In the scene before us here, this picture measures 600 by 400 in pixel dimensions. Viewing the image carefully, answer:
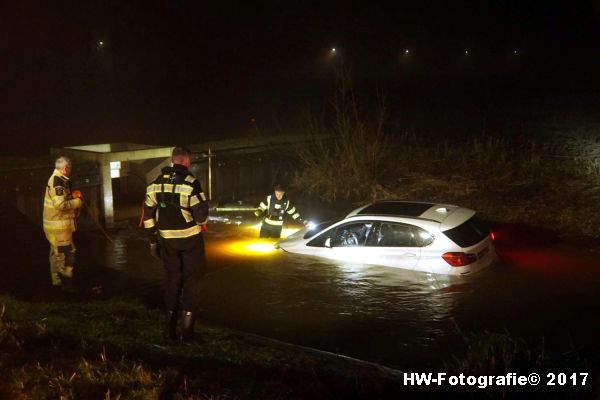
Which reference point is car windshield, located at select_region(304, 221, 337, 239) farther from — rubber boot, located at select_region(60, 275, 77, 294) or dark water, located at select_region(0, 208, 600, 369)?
rubber boot, located at select_region(60, 275, 77, 294)

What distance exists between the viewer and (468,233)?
8.98 metres

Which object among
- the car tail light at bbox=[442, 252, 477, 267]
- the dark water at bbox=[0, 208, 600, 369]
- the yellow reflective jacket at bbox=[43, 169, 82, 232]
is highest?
the yellow reflective jacket at bbox=[43, 169, 82, 232]

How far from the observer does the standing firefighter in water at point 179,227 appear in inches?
257

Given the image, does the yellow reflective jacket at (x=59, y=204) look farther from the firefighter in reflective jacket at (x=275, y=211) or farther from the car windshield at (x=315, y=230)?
the firefighter in reflective jacket at (x=275, y=211)

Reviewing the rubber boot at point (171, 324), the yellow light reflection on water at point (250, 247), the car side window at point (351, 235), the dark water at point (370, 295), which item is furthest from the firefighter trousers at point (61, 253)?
the car side window at point (351, 235)

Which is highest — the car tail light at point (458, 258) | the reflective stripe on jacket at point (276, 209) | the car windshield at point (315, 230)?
the reflective stripe on jacket at point (276, 209)

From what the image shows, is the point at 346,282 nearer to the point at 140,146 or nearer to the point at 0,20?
the point at 140,146

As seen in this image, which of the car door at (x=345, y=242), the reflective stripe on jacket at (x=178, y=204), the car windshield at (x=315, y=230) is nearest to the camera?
the reflective stripe on jacket at (x=178, y=204)

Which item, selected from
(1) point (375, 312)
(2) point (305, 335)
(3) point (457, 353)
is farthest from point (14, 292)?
(3) point (457, 353)

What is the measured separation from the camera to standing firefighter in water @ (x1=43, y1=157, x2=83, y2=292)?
839cm

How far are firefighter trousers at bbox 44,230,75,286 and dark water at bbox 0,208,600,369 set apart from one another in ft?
1.15

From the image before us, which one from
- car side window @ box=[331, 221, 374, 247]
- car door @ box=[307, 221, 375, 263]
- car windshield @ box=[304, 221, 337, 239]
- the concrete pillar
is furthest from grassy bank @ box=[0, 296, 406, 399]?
the concrete pillar

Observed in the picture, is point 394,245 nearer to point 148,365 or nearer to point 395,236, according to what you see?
point 395,236

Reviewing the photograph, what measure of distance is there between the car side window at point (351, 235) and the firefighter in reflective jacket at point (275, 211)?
1.90m
